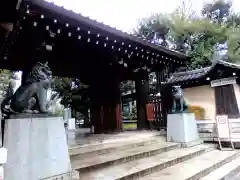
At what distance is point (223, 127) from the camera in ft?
22.2

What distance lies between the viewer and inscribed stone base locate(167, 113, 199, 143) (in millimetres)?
6645

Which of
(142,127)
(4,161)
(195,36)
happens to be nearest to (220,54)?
(195,36)

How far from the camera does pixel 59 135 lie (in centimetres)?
363

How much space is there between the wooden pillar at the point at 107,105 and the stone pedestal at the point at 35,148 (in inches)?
198

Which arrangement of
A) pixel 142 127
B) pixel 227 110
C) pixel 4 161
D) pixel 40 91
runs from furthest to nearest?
pixel 142 127
pixel 227 110
pixel 40 91
pixel 4 161

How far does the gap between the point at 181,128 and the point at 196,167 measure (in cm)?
202

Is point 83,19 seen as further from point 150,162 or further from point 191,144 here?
point 191,144

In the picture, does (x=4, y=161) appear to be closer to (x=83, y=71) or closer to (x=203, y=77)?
(x=83, y=71)

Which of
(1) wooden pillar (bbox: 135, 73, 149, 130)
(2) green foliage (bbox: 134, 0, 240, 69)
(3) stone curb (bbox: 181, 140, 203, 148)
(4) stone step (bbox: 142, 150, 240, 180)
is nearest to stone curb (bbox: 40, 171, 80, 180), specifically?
(4) stone step (bbox: 142, 150, 240, 180)

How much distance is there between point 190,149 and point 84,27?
416 centimetres

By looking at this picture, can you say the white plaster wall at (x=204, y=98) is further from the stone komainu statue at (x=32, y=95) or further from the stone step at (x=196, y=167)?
the stone komainu statue at (x=32, y=95)

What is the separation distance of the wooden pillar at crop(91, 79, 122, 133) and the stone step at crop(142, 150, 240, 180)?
11.7 ft

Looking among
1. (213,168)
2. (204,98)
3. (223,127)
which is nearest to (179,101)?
(223,127)

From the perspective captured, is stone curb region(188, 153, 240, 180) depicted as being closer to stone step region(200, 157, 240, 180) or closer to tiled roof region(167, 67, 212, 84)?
stone step region(200, 157, 240, 180)
